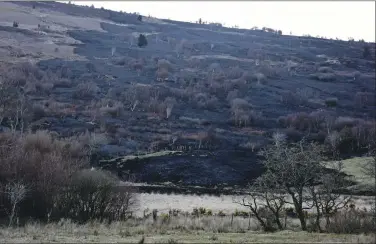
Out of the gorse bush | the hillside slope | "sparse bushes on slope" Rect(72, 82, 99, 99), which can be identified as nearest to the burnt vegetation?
the gorse bush

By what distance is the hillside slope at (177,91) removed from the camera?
74688 millimetres

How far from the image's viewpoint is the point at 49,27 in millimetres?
136375

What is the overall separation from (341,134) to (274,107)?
26084mm

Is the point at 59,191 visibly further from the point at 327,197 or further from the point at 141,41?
the point at 141,41

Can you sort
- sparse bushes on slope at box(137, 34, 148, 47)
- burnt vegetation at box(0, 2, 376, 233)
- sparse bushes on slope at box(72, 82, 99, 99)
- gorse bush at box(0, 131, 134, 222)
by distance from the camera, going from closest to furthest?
burnt vegetation at box(0, 2, 376, 233)
gorse bush at box(0, 131, 134, 222)
sparse bushes on slope at box(72, 82, 99, 99)
sparse bushes on slope at box(137, 34, 148, 47)

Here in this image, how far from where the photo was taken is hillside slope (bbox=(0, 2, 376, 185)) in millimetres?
74688

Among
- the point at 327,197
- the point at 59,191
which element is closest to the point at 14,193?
the point at 59,191

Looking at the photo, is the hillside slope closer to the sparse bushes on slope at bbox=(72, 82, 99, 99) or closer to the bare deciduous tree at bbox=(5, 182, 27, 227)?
the sparse bushes on slope at bbox=(72, 82, 99, 99)

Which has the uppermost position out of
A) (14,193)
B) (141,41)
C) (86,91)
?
(141,41)

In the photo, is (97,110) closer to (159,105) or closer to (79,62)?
(159,105)

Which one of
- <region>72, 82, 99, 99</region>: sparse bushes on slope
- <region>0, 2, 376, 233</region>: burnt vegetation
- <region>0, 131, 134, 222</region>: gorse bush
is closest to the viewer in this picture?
<region>0, 2, 376, 233</region>: burnt vegetation

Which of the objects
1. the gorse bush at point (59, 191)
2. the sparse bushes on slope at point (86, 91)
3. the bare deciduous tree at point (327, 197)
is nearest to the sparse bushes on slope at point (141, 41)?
the sparse bushes on slope at point (86, 91)

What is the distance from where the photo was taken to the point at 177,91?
11044cm

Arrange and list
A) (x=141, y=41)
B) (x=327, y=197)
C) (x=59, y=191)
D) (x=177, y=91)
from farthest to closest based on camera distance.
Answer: (x=141, y=41) < (x=177, y=91) < (x=59, y=191) < (x=327, y=197)
